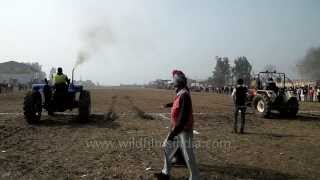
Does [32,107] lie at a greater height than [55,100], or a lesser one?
lesser

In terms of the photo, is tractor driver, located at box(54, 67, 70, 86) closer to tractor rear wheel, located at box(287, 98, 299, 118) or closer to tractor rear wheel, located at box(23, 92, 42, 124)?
tractor rear wheel, located at box(23, 92, 42, 124)

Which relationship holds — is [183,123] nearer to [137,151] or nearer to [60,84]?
[137,151]

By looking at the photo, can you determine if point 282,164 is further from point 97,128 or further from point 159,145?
point 97,128

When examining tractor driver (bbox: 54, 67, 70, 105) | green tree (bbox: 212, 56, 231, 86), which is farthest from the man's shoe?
green tree (bbox: 212, 56, 231, 86)

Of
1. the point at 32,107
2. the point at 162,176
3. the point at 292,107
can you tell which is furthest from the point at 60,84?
the point at 162,176

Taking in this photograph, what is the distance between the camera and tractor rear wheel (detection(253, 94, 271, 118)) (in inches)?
758

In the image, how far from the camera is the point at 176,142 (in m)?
7.08

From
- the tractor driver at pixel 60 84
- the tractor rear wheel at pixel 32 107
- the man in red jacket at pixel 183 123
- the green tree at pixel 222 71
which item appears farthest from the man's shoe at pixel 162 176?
the green tree at pixel 222 71

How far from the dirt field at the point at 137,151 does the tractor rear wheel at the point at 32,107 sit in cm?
31

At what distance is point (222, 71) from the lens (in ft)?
433

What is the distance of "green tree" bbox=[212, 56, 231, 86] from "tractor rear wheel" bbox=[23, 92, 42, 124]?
115 meters

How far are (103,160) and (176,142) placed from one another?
2253 millimetres

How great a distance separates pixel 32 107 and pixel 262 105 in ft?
33.1

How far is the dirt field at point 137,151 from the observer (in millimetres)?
7867
